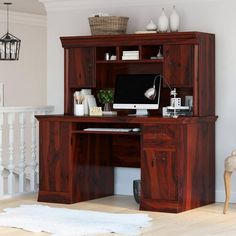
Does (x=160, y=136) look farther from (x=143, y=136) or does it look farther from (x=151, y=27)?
(x=151, y=27)

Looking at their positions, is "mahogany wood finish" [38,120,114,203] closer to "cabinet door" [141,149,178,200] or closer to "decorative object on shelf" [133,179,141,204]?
"decorative object on shelf" [133,179,141,204]

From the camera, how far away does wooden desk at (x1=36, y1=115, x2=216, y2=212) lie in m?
6.86

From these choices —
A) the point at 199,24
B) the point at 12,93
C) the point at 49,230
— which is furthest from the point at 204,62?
the point at 12,93

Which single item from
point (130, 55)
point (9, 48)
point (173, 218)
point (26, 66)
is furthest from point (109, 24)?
point (26, 66)

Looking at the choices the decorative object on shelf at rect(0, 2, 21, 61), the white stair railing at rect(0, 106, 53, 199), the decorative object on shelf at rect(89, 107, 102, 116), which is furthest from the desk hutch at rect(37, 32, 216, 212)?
the decorative object on shelf at rect(0, 2, 21, 61)

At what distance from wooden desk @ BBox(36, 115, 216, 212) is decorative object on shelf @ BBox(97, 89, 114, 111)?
18 centimetres

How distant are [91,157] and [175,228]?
1.73m

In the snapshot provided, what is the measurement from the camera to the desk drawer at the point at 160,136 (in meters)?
6.83

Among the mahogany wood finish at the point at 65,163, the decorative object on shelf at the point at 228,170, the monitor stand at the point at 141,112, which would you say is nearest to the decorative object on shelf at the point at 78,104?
the mahogany wood finish at the point at 65,163

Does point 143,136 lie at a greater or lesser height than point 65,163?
greater

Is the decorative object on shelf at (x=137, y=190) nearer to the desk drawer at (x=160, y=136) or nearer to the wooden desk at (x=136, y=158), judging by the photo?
the wooden desk at (x=136, y=158)

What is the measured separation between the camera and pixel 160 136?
22.6 feet

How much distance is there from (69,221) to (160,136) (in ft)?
3.90

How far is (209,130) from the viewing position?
7.29 metres
